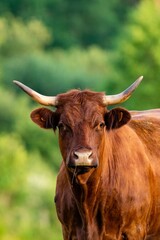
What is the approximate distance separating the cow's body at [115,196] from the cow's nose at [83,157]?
0.92 meters

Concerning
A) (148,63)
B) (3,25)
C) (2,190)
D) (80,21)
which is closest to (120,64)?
(148,63)

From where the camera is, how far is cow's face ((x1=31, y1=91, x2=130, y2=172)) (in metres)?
20.8

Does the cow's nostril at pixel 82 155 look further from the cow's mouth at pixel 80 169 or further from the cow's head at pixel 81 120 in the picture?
the cow's mouth at pixel 80 169

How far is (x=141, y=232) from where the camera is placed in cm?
2244

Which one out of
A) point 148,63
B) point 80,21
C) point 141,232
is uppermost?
point 80,21

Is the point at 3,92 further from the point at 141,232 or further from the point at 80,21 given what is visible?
the point at 141,232

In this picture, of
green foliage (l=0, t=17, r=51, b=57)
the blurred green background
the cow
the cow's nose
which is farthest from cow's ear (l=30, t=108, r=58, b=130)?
green foliage (l=0, t=17, r=51, b=57)

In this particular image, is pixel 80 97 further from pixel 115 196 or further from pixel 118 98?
pixel 115 196

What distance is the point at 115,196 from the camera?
72.7 ft

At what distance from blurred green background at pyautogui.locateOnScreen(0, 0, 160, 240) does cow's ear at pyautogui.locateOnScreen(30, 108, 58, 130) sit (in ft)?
71.7

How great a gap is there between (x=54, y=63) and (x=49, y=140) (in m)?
30.8

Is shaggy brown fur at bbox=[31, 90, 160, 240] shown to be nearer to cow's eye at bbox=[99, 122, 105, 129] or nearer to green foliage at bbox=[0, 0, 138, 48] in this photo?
cow's eye at bbox=[99, 122, 105, 129]

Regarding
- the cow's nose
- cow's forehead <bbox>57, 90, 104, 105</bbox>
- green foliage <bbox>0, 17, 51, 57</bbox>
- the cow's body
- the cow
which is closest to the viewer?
the cow's nose

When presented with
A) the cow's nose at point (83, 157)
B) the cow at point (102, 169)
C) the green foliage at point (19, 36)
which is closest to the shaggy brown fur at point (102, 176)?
the cow at point (102, 169)
